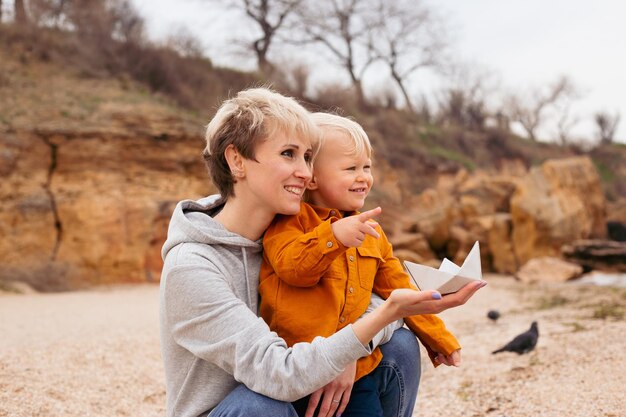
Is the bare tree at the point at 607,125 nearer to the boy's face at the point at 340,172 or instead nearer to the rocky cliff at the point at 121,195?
the rocky cliff at the point at 121,195

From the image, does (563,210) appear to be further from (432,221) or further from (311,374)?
(311,374)

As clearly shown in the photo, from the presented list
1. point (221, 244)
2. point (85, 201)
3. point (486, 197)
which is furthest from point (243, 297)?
point (486, 197)

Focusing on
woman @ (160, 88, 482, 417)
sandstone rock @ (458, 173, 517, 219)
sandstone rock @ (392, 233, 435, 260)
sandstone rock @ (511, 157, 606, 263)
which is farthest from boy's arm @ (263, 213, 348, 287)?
sandstone rock @ (458, 173, 517, 219)

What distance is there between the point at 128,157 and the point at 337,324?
12.0 m

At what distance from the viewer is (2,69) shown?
14062 mm

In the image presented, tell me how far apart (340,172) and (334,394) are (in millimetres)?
827

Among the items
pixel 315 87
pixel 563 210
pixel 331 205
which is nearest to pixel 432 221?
pixel 563 210

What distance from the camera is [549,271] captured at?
12773 mm

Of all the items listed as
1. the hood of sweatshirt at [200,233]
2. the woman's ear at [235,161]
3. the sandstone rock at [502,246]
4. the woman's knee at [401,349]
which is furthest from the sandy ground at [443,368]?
the sandstone rock at [502,246]

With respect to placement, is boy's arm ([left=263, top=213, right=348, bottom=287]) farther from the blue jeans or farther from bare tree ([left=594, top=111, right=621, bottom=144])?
bare tree ([left=594, top=111, right=621, bottom=144])

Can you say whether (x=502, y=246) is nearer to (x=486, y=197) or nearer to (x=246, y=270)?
(x=486, y=197)

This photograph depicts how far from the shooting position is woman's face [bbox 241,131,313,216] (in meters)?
2.14

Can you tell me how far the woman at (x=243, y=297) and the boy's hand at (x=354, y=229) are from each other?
21 cm

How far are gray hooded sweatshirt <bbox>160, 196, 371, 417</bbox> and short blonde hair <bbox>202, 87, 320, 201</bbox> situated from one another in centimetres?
21
